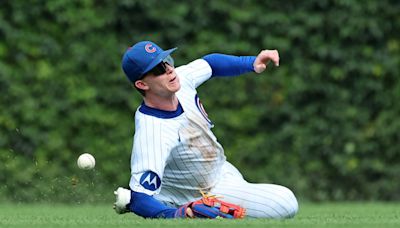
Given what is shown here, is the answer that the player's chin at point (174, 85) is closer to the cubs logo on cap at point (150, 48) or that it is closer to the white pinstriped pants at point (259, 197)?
the cubs logo on cap at point (150, 48)

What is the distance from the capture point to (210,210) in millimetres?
7320

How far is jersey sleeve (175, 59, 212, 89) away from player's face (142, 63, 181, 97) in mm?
455

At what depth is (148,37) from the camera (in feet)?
39.4

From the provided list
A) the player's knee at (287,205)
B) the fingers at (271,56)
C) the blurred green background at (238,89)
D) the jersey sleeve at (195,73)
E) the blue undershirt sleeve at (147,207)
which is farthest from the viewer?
the blurred green background at (238,89)

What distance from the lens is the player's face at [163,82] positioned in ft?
25.2

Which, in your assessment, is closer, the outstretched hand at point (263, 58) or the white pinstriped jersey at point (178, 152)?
the white pinstriped jersey at point (178, 152)

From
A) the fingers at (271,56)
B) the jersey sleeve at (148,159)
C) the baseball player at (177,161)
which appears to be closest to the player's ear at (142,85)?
the baseball player at (177,161)

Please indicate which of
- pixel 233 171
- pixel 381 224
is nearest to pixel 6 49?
pixel 233 171

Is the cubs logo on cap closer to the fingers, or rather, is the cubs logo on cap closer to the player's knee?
the fingers

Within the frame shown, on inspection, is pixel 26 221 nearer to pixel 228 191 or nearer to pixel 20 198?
pixel 228 191

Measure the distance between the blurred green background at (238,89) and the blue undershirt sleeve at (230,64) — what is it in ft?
11.6

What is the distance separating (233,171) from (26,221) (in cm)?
151

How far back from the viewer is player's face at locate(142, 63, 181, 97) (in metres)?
7.68

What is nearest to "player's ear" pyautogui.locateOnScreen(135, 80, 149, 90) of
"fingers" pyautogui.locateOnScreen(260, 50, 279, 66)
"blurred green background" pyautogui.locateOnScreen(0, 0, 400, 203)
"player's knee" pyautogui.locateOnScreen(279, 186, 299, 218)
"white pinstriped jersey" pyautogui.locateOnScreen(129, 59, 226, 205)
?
"white pinstriped jersey" pyautogui.locateOnScreen(129, 59, 226, 205)
